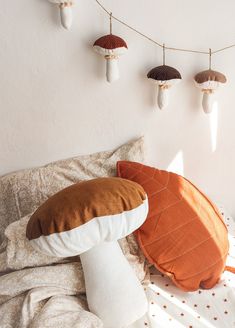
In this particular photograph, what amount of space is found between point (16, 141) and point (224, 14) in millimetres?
963

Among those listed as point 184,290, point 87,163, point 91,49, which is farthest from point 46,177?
point 184,290

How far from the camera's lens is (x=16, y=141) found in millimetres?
1448

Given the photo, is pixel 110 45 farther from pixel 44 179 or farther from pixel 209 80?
pixel 44 179

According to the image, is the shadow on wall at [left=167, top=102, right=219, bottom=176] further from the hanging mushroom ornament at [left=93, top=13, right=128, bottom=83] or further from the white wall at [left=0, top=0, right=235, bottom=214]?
the hanging mushroom ornament at [left=93, top=13, right=128, bottom=83]

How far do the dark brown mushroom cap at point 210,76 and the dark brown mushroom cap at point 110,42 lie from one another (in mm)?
336

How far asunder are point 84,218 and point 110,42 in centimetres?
66

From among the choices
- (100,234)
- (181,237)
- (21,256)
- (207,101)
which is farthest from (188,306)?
(207,101)

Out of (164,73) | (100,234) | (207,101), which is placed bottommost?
(100,234)

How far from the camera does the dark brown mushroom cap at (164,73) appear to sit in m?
1.33

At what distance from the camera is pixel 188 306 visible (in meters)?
1.17

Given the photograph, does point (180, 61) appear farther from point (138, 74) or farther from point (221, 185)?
point (221, 185)

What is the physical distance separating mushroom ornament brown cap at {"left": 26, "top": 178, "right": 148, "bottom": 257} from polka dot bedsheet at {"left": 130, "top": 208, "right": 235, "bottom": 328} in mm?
302

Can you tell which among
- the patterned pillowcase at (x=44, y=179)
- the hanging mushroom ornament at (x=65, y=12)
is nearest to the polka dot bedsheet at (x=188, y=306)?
the patterned pillowcase at (x=44, y=179)

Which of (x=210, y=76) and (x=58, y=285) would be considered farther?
(x=210, y=76)
